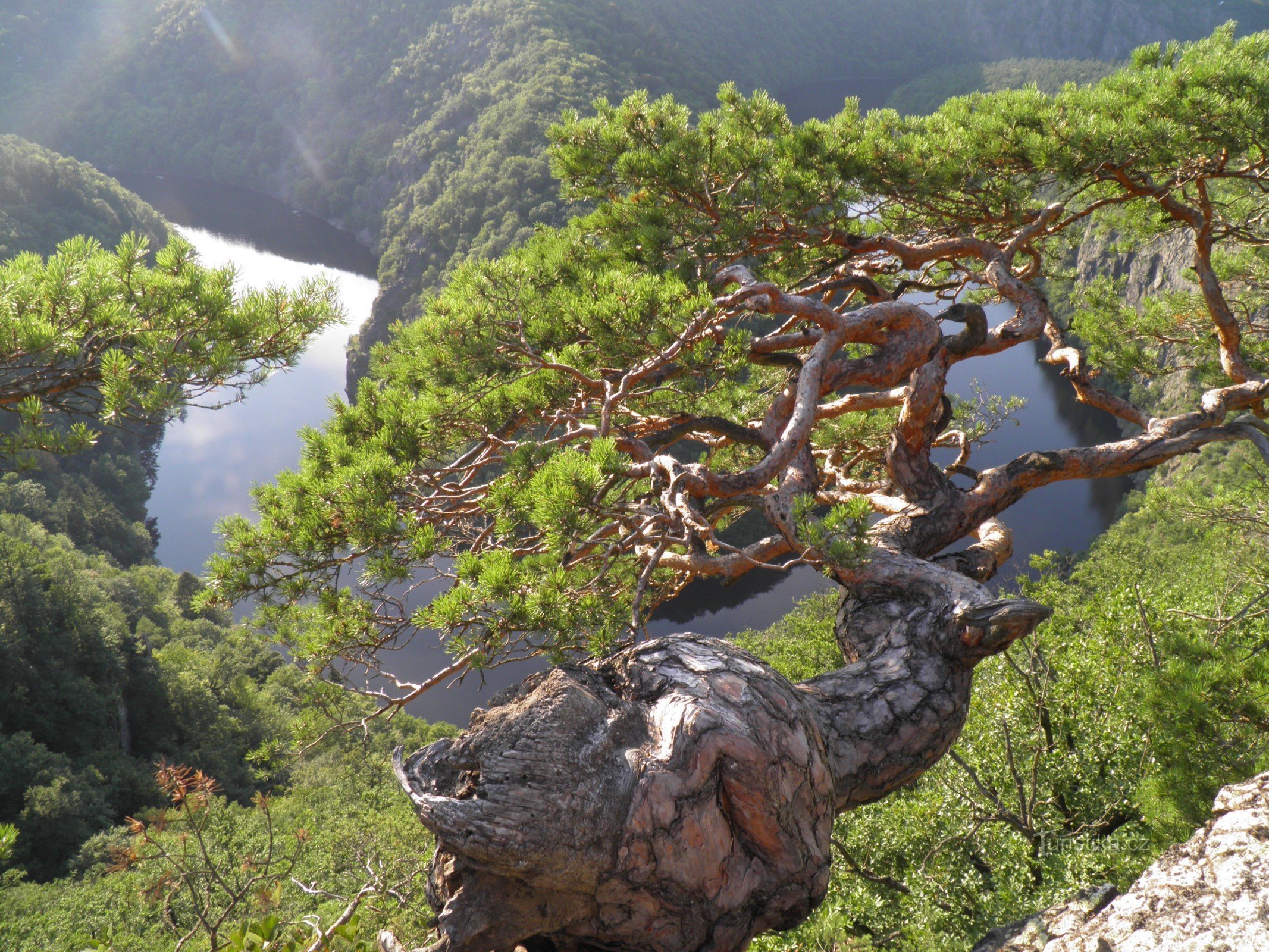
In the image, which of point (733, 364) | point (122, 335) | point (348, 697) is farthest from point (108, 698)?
point (733, 364)

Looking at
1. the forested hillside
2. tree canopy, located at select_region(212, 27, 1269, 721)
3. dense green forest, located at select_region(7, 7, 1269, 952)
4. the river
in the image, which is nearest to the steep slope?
dense green forest, located at select_region(7, 7, 1269, 952)

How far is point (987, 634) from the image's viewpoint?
6.99ft

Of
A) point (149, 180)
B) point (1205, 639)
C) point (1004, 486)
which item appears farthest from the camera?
point (149, 180)

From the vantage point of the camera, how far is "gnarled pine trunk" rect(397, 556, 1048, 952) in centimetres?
148

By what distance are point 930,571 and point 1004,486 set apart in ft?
2.86

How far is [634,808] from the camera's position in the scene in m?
1.54

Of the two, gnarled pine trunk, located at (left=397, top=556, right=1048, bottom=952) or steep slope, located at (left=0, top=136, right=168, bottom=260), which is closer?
→ gnarled pine trunk, located at (left=397, top=556, right=1048, bottom=952)

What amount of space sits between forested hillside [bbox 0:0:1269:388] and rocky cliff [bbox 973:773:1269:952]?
42161 mm

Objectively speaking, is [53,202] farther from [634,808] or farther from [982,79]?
[982,79]

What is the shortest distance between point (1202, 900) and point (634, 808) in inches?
44.2

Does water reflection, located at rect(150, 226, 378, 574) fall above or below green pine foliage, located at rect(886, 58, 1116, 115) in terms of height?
below

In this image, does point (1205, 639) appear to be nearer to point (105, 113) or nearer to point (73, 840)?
point (73, 840)

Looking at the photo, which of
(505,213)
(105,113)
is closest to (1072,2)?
(505,213)

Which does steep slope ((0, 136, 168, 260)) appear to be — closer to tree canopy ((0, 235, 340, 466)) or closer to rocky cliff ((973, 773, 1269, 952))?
tree canopy ((0, 235, 340, 466))
